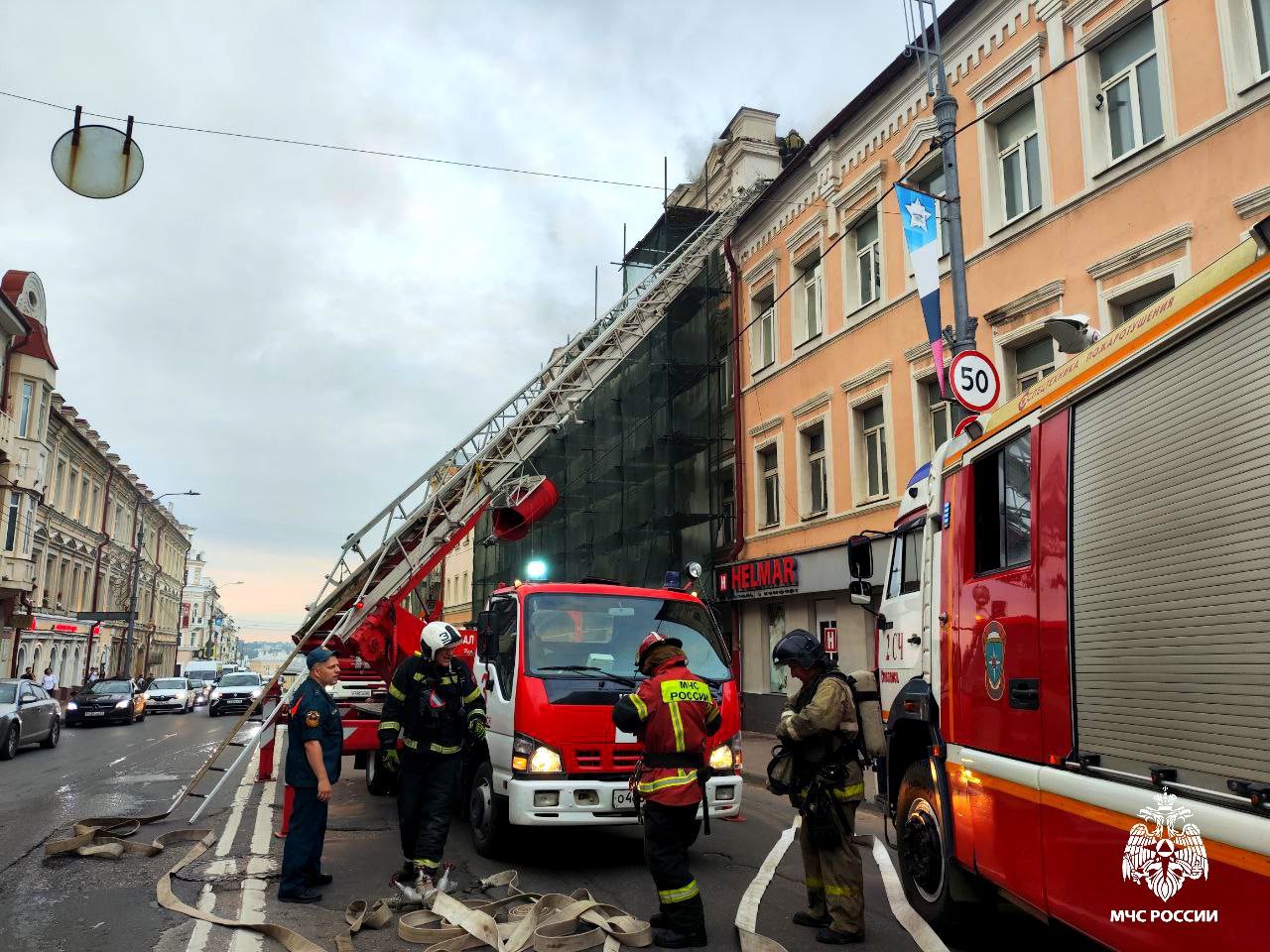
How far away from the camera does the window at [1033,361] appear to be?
12609 mm

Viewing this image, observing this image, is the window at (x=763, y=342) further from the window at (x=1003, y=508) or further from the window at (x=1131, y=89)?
the window at (x=1003, y=508)

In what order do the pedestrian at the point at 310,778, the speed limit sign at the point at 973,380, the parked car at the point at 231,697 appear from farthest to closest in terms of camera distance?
the parked car at the point at 231,697, the speed limit sign at the point at 973,380, the pedestrian at the point at 310,778

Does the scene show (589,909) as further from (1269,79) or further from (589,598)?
(1269,79)

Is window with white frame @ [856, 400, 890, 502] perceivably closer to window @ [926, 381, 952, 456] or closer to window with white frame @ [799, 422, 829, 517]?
window @ [926, 381, 952, 456]

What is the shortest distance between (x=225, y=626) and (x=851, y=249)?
15231cm

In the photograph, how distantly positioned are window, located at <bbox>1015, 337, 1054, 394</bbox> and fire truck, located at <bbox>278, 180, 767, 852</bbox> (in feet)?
22.5

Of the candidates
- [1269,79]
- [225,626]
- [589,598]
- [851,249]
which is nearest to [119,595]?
[851,249]

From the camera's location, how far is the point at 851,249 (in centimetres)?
1759

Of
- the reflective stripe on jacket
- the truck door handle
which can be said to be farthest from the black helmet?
the truck door handle

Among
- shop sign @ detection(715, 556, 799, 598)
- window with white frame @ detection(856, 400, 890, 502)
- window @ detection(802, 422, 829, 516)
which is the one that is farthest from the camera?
window @ detection(802, 422, 829, 516)

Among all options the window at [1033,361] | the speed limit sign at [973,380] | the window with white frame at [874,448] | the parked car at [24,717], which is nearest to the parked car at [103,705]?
the parked car at [24,717]

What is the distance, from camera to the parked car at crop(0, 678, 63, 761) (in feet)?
52.6

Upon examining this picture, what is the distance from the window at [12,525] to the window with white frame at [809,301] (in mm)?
27701

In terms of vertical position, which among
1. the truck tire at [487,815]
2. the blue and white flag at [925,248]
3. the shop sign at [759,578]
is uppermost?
the blue and white flag at [925,248]
